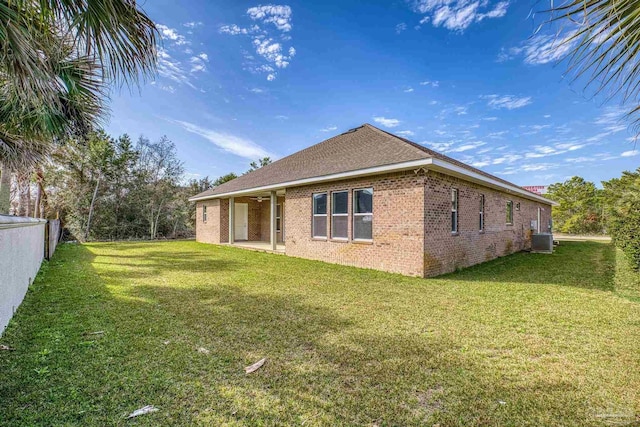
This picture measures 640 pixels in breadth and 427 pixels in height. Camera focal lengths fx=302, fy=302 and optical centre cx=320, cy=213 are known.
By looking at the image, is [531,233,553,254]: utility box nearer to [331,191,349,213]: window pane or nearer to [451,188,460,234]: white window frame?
[451,188,460,234]: white window frame

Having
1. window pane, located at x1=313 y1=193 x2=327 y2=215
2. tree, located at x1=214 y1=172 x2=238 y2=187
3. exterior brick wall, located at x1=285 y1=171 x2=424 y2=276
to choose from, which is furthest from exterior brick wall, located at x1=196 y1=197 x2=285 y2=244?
tree, located at x1=214 y1=172 x2=238 y2=187

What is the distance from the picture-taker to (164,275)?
788 centimetres

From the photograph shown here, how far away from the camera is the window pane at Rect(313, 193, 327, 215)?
10531 millimetres

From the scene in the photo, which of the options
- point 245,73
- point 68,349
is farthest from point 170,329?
point 245,73

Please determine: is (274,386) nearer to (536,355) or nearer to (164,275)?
(536,355)

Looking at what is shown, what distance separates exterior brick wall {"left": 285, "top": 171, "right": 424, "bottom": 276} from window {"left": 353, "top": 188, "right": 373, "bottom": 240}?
0.16 metres

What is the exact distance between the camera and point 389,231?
27.8 ft

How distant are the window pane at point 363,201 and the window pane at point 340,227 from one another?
560 millimetres

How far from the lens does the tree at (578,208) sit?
101 ft

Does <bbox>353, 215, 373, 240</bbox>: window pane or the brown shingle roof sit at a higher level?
A: the brown shingle roof

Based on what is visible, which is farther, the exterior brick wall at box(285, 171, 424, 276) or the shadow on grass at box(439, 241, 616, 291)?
the exterior brick wall at box(285, 171, 424, 276)

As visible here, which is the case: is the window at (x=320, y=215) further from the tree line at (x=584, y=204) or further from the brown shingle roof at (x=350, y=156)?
the tree line at (x=584, y=204)

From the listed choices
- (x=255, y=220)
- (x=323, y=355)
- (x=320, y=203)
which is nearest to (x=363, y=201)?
(x=320, y=203)

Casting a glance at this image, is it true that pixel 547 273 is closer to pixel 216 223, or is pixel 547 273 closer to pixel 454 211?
pixel 454 211
